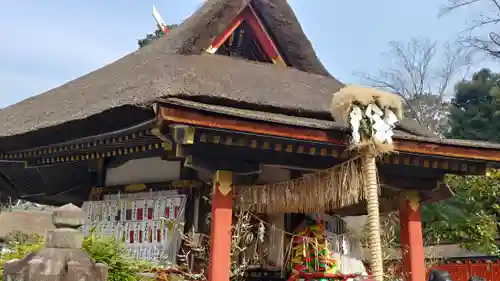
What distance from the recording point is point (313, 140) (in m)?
6.43

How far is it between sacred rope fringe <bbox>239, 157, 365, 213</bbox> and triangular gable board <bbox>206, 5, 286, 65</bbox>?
Result: 346 cm

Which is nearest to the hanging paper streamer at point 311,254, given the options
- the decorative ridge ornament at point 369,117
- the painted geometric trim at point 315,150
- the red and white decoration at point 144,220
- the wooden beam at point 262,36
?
the painted geometric trim at point 315,150

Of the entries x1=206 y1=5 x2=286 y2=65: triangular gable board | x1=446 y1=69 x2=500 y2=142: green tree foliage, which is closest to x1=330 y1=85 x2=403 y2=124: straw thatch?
x1=206 y1=5 x2=286 y2=65: triangular gable board

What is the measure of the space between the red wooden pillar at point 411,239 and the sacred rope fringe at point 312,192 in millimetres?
1737

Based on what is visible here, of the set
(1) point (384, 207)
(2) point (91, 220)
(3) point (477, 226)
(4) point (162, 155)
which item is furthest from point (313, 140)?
(3) point (477, 226)

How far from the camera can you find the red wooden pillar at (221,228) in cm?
627

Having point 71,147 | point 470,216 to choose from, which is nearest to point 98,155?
point 71,147

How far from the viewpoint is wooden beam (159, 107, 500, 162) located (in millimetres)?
Result: 5778

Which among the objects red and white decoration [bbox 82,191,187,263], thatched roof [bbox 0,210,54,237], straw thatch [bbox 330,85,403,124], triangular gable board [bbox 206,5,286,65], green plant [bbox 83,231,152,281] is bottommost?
green plant [bbox 83,231,152,281]

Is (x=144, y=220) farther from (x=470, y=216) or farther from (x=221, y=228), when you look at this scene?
(x=470, y=216)

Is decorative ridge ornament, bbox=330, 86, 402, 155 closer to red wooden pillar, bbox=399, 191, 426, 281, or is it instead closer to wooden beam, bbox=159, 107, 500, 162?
wooden beam, bbox=159, 107, 500, 162

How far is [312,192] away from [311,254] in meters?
1.55

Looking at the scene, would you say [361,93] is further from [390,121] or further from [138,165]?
[138,165]

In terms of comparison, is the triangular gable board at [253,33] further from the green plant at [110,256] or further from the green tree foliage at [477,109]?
the green tree foliage at [477,109]
